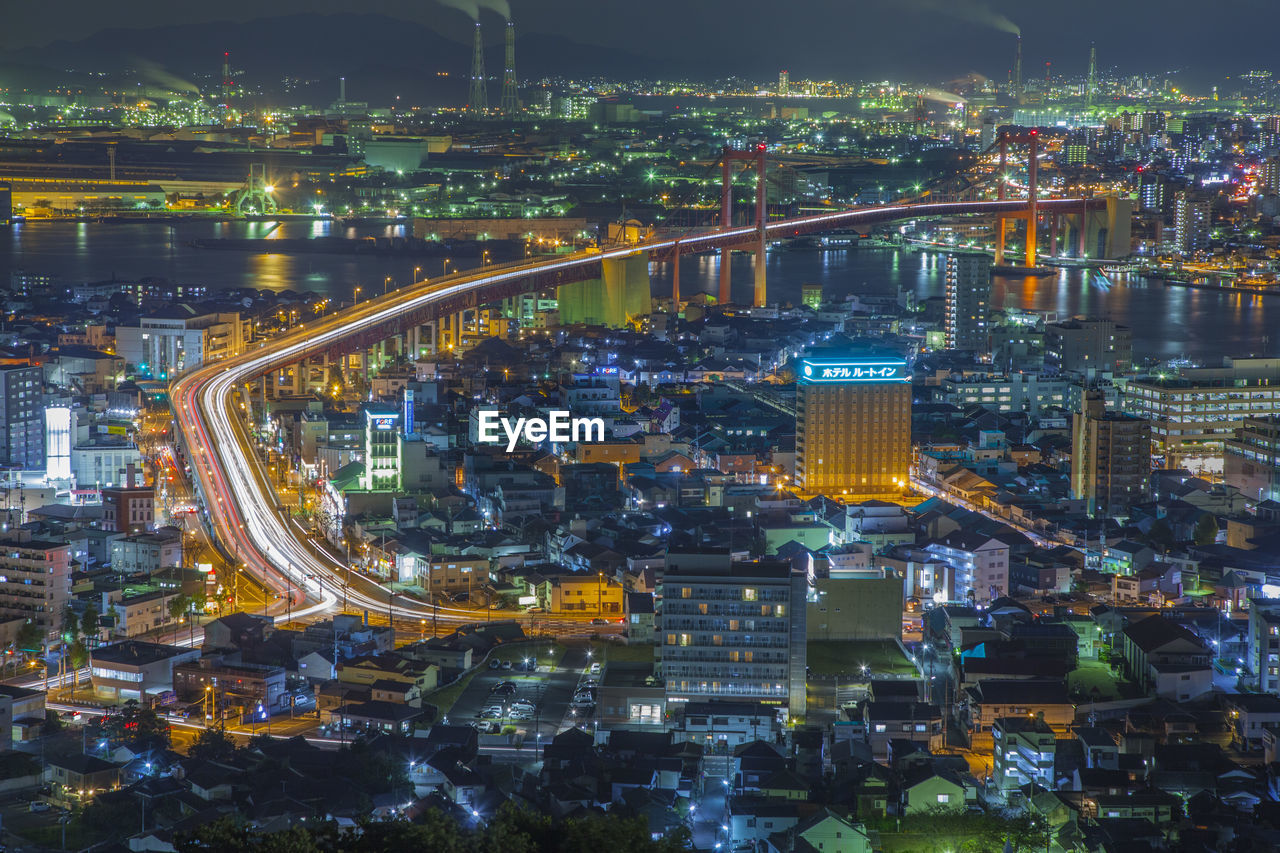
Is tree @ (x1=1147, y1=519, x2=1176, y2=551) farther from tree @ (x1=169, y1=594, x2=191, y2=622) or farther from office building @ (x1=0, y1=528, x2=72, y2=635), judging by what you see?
office building @ (x1=0, y1=528, x2=72, y2=635)

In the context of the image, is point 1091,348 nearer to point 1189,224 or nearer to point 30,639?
point 30,639

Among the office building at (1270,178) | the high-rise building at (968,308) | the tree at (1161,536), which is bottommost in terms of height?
the tree at (1161,536)

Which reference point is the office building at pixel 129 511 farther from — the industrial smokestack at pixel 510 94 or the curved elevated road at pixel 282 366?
the industrial smokestack at pixel 510 94

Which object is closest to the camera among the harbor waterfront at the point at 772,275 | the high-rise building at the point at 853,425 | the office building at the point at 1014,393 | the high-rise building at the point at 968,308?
the high-rise building at the point at 853,425

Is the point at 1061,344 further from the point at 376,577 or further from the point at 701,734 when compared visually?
the point at 701,734

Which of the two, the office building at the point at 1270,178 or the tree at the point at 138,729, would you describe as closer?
the tree at the point at 138,729

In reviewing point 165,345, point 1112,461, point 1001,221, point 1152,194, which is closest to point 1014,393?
point 1112,461

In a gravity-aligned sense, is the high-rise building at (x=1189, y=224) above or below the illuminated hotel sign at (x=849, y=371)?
above

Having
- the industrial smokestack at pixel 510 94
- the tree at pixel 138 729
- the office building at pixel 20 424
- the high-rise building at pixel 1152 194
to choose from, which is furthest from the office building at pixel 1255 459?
the industrial smokestack at pixel 510 94
